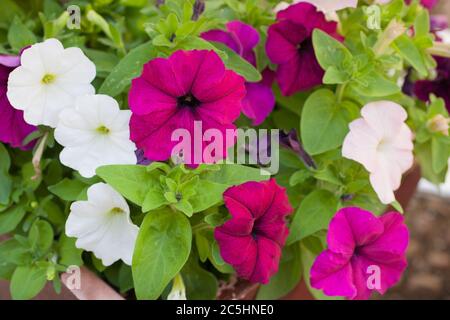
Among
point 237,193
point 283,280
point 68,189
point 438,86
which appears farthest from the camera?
point 438,86

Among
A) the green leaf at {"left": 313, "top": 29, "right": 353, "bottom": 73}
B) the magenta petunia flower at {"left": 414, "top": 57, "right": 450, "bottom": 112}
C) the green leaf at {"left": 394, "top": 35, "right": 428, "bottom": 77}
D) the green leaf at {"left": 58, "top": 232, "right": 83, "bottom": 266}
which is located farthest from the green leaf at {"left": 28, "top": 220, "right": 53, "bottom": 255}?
the magenta petunia flower at {"left": 414, "top": 57, "right": 450, "bottom": 112}

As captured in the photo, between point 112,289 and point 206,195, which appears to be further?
point 112,289

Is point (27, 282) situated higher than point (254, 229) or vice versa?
point (254, 229)

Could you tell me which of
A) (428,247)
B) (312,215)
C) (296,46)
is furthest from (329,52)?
(428,247)

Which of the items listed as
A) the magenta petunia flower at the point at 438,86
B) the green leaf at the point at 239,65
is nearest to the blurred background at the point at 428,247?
the magenta petunia flower at the point at 438,86

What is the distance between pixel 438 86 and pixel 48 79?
66cm

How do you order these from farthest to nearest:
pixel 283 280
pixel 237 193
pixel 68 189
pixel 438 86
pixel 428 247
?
pixel 428 247 < pixel 438 86 < pixel 283 280 < pixel 68 189 < pixel 237 193

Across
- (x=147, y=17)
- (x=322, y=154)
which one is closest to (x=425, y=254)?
(x=322, y=154)

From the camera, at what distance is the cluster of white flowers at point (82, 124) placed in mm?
745

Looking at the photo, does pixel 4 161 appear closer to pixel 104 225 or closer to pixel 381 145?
pixel 104 225

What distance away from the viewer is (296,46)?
91 centimetres

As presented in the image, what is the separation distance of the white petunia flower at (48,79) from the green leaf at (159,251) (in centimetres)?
17

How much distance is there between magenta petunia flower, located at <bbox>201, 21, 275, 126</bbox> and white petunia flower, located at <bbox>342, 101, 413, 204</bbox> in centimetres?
15

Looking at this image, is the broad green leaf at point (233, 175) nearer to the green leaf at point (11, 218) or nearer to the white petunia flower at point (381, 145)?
the white petunia flower at point (381, 145)
